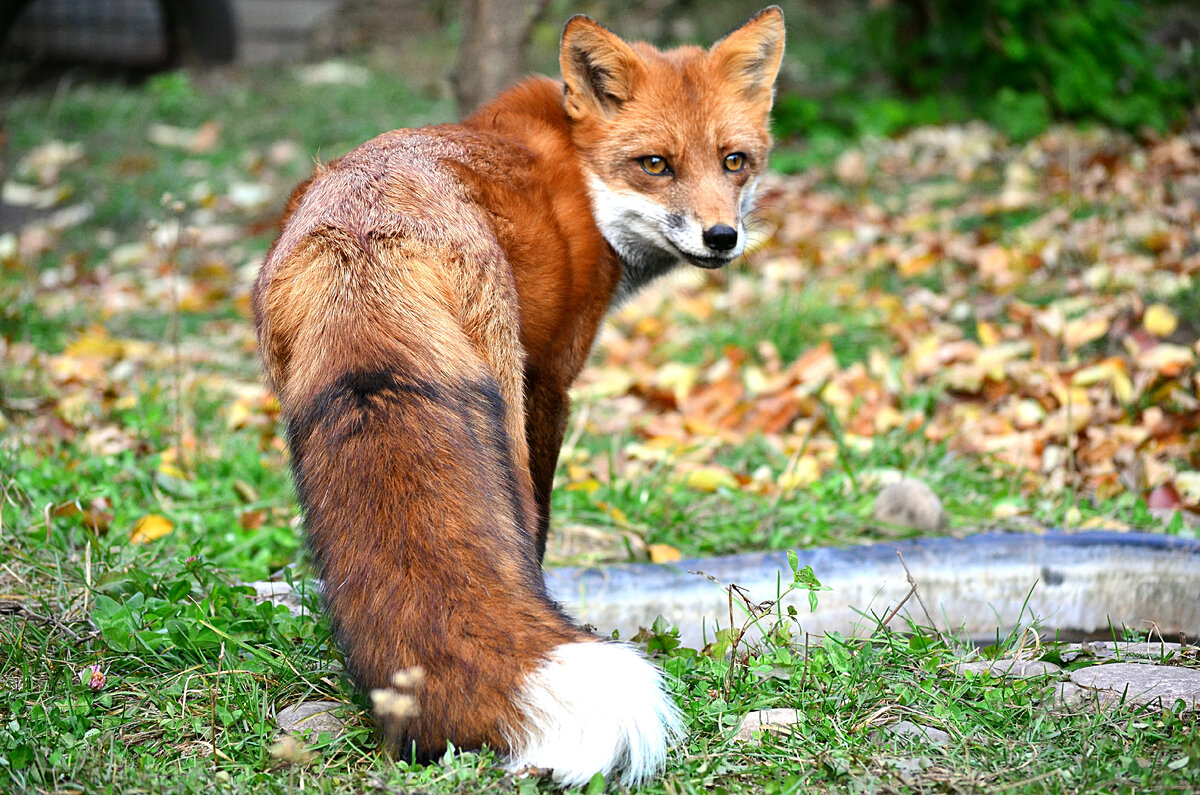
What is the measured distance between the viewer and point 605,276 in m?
2.89

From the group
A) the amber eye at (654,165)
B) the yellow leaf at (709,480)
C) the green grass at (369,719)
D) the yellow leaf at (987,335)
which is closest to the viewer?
the green grass at (369,719)

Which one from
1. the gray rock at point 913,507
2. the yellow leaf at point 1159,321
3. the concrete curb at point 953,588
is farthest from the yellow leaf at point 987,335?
the concrete curb at point 953,588

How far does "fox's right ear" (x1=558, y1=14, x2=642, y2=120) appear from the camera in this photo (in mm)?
2932

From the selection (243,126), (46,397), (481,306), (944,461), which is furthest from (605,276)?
(243,126)

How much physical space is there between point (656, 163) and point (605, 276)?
1.29 ft

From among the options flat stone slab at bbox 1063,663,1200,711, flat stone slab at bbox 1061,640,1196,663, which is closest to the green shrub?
flat stone slab at bbox 1061,640,1196,663

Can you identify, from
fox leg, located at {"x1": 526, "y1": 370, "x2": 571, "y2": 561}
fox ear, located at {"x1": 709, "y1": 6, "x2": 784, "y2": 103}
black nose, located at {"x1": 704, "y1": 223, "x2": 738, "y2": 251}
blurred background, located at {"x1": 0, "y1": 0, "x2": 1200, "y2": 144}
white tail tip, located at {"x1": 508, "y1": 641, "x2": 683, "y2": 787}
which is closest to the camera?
white tail tip, located at {"x1": 508, "y1": 641, "x2": 683, "y2": 787}

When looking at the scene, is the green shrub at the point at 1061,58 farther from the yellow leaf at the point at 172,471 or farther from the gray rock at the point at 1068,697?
the yellow leaf at the point at 172,471

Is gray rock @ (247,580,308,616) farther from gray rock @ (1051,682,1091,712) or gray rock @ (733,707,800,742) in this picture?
gray rock @ (1051,682,1091,712)

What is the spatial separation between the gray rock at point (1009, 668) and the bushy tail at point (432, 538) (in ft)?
2.67

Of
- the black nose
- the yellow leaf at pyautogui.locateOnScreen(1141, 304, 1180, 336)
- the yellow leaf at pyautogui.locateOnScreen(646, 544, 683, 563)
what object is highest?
the black nose

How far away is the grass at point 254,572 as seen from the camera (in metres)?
2.01

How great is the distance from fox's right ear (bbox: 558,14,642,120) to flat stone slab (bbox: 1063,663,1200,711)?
2039 millimetres

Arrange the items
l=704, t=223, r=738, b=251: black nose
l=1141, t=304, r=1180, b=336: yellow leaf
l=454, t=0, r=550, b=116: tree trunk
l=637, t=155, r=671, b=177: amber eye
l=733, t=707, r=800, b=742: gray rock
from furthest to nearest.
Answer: l=454, t=0, r=550, b=116: tree trunk, l=1141, t=304, r=1180, b=336: yellow leaf, l=637, t=155, r=671, b=177: amber eye, l=704, t=223, r=738, b=251: black nose, l=733, t=707, r=800, b=742: gray rock
